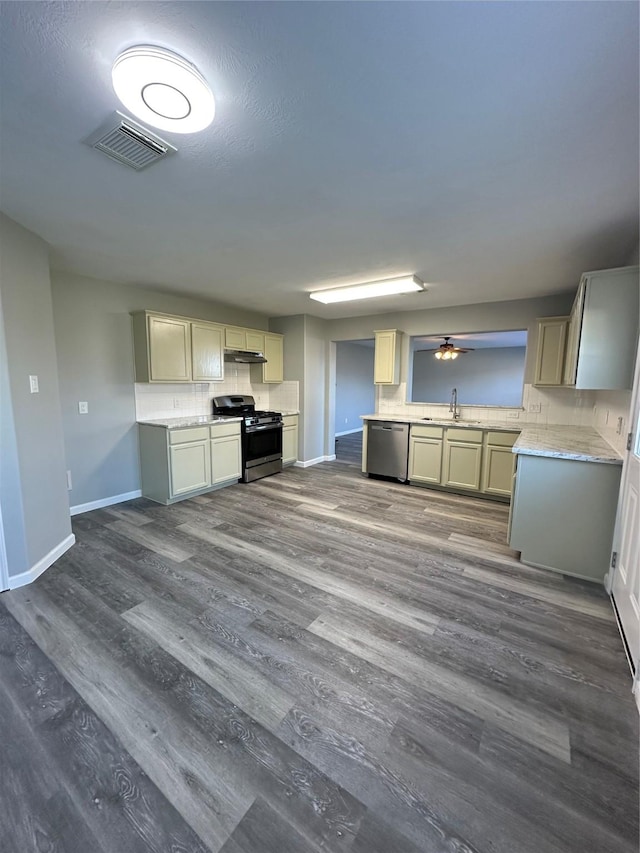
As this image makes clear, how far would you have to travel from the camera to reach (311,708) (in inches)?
59.5

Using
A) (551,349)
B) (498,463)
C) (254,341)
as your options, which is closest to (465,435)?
(498,463)

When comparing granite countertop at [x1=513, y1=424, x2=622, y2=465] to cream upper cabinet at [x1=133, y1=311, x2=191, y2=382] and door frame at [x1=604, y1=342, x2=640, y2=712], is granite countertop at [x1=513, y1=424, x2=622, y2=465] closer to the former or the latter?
door frame at [x1=604, y1=342, x2=640, y2=712]

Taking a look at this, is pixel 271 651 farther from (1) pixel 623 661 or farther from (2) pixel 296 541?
(1) pixel 623 661

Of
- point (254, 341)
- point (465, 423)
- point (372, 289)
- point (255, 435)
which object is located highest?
point (372, 289)

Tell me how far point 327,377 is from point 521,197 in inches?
167

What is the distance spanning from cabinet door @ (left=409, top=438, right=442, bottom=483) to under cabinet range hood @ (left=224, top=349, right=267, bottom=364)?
2.55 metres

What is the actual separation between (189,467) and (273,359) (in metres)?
2.27

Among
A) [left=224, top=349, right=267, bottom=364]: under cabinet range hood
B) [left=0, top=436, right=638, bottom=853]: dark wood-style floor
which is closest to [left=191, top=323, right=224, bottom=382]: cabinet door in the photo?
[left=224, top=349, right=267, bottom=364]: under cabinet range hood

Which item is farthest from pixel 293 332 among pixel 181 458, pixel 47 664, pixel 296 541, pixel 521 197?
pixel 47 664

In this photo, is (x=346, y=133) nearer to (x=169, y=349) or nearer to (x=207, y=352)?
(x=169, y=349)

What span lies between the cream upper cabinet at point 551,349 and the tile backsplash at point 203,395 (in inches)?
133

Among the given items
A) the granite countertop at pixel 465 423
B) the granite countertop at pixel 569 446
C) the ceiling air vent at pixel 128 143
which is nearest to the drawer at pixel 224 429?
the granite countertop at pixel 465 423

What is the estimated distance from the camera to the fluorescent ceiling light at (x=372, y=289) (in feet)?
11.4

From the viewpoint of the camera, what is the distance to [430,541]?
312 centimetres
